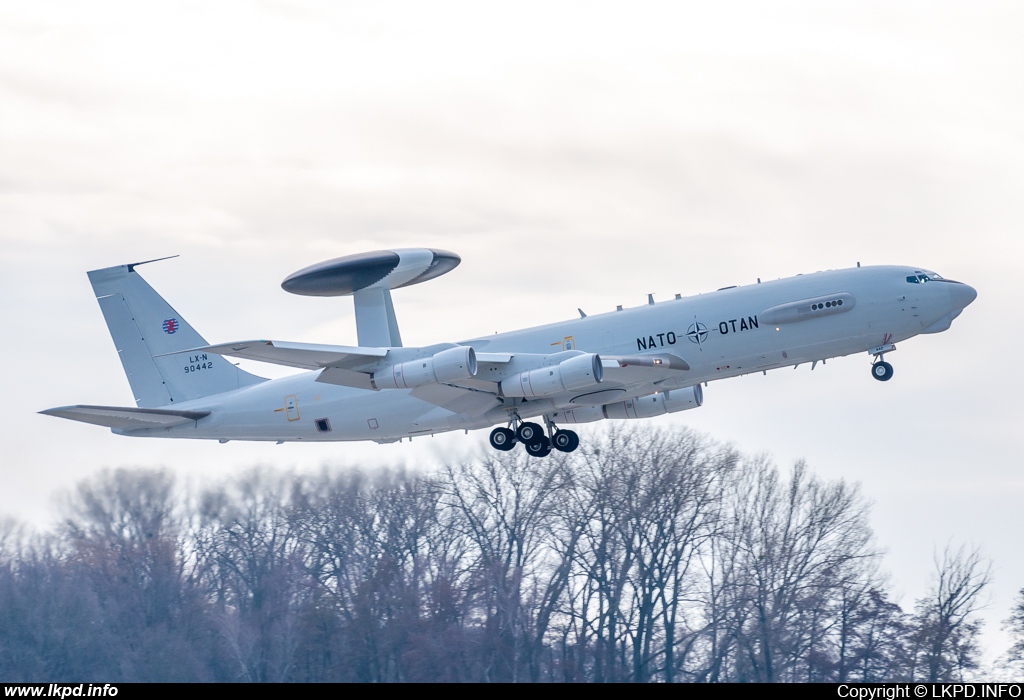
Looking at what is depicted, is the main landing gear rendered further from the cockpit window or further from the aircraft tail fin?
the cockpit window

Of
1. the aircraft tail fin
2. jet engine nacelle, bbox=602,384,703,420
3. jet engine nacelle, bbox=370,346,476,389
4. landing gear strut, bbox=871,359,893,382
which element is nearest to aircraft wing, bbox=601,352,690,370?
jet engine nacelle, bbox=370,346,476,389

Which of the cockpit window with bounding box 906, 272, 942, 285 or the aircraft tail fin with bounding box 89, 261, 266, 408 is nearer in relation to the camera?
the cockpit window with bounding box 906, 272, 942, 285

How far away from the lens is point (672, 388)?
39438 millimetres

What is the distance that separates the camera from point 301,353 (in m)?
37.3

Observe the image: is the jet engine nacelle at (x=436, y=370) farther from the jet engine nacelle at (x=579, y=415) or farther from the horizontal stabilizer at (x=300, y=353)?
the jet engine nacelle at (x=579, y=415)

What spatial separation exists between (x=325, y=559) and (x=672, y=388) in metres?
25.9

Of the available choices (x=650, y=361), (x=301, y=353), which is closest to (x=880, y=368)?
(x=650, y=361)

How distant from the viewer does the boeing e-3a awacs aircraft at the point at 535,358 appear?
37.6 meters

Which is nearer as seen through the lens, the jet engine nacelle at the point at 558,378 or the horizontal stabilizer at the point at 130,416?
the jet engine nacelle at the point at 558,378

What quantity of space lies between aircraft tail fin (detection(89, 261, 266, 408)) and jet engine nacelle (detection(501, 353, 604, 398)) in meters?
10.0

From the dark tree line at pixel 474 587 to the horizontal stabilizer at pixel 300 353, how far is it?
18.9m

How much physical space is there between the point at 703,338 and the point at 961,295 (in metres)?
7.09

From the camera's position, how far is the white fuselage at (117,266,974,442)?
37562mm

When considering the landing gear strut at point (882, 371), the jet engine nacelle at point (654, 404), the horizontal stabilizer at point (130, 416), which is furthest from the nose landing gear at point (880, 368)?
the horizontal stabilizer at point (130, 416)
